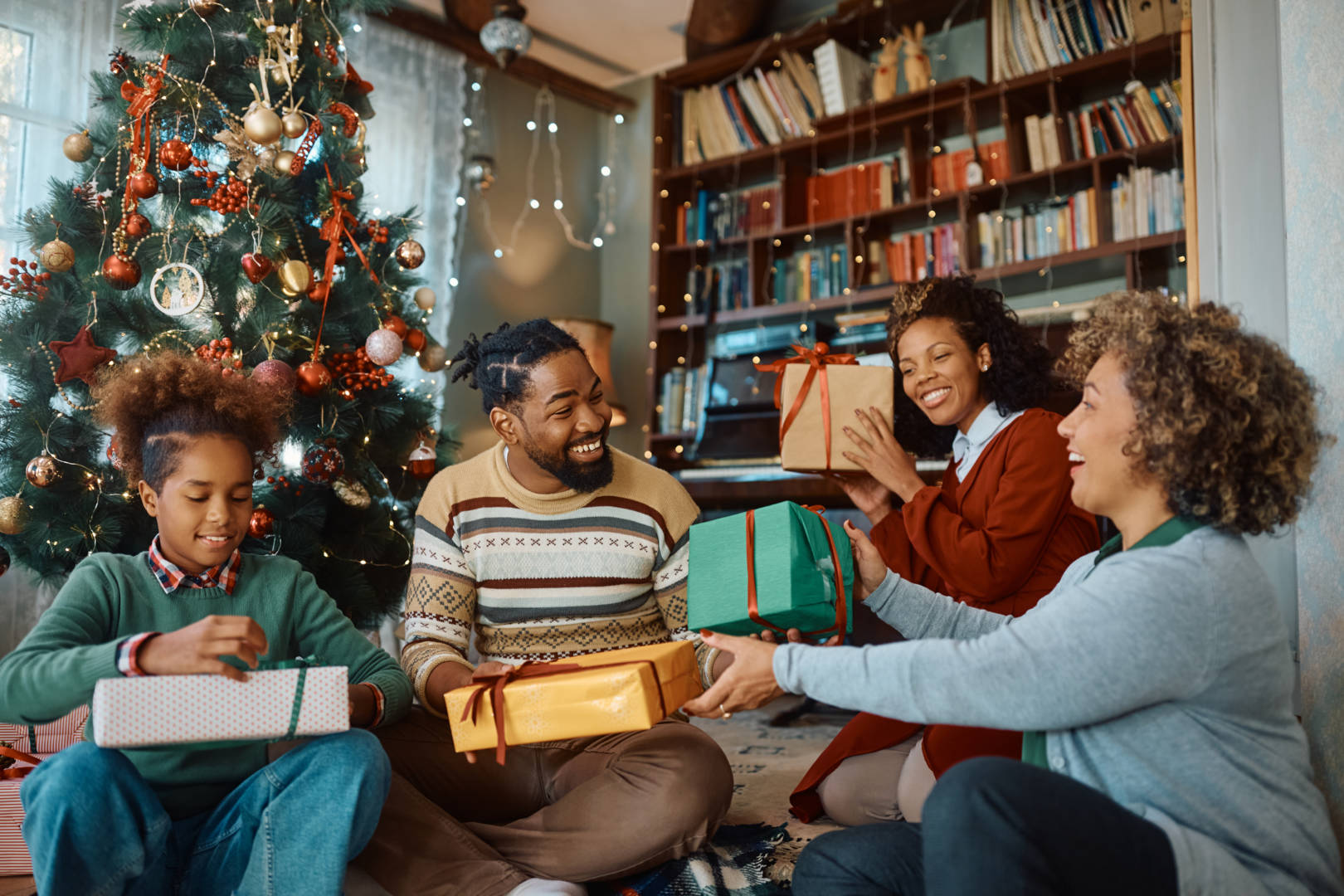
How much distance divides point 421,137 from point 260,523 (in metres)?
2.47

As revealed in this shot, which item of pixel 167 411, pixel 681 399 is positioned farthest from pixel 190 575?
pixel 681 399

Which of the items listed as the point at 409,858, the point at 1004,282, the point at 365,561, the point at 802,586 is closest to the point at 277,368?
the point at 365,561

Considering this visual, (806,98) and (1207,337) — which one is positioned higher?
(806,98)

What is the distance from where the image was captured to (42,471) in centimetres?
212

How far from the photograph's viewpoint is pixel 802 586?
1.47 metres

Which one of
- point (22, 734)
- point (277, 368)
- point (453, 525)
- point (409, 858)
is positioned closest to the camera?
point (409, 858)

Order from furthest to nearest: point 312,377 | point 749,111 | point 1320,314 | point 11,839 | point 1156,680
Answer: point 749,111 < point 312,377 < point 11,839 < point 1320,314 < point 1156,680

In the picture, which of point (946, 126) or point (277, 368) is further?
point (946, 126)

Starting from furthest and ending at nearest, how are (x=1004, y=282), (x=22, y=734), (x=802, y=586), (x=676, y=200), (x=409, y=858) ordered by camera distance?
(x=676, y=200), (x=1004, y=282), (x=22, y=734), (x=409, y=858), (x=802, y=586)

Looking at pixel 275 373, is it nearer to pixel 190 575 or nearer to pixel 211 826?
pixel 190 575

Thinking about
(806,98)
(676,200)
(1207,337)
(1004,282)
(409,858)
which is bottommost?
(409,858)

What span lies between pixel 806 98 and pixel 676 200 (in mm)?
734

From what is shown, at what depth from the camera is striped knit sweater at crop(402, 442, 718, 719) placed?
6.11 feet

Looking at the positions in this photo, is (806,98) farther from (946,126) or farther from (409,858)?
(409,858)
